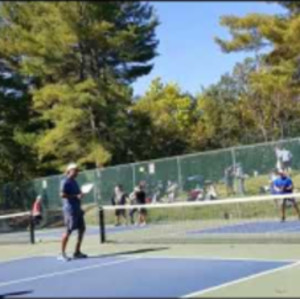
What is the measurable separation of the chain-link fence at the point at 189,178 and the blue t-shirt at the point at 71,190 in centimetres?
883

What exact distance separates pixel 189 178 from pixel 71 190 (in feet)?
47.7

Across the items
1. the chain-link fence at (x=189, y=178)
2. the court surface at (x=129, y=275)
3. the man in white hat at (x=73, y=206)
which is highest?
the chain-link fence at (x=189, y=178)

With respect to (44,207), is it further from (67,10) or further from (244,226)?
(67,10)

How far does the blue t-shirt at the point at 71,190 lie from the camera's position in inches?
494

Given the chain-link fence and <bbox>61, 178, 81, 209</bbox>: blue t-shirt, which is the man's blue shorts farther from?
the chain-link fence

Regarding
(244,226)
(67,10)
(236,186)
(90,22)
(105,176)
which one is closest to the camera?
(67,10)

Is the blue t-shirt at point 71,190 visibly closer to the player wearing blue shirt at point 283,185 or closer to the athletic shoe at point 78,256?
the athletic shoe at point 78,256

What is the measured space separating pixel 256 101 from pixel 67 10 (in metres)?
43.0

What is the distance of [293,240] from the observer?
13.7 m

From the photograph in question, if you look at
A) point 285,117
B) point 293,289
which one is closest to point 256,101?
point 285,117

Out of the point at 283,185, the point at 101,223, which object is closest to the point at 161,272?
the point at 101,223

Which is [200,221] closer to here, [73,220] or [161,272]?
[73,220]

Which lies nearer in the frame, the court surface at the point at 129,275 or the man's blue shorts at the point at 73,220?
the court surface at the point at 129,275

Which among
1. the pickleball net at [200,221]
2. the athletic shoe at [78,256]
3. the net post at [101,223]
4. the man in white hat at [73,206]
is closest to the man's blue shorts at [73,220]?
the man in white hat at [73,206]
